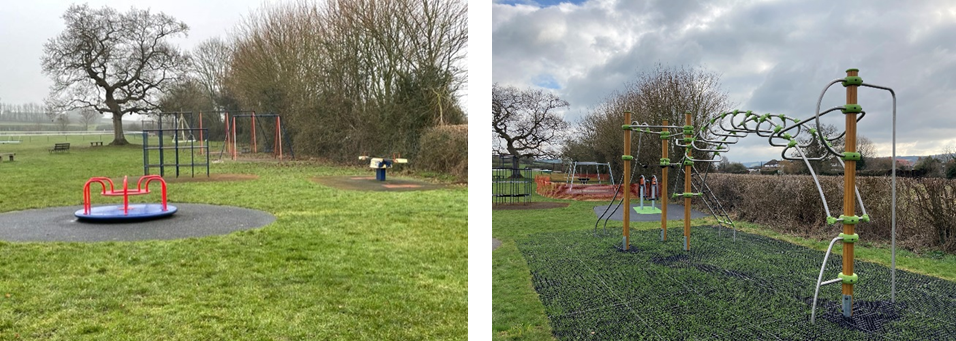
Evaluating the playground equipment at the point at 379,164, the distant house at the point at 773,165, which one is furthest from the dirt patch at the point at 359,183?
the distant house at the point at 773,165

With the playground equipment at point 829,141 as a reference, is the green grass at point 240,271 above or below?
below

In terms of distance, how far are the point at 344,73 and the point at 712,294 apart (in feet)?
8.58

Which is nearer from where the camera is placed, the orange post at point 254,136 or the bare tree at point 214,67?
the bare tree at point 214,67

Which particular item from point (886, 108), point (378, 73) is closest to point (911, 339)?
point (886, 108)

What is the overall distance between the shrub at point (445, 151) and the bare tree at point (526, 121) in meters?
1.05

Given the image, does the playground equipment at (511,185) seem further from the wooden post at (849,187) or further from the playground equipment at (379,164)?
the wooden post at (849,187)

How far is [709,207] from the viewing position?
10.0 feet

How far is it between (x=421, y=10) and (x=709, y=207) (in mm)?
2334

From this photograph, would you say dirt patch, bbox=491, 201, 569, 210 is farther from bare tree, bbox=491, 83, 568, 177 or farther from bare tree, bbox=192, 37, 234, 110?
bare tree, bbox=192, 37, 234, 110

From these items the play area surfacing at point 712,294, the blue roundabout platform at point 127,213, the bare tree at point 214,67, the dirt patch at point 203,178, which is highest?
the bare tree at point 214,67

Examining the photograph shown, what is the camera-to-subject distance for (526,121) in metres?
3.06

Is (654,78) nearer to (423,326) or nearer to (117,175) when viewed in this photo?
(423,326)

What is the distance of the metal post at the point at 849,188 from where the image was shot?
2062mm

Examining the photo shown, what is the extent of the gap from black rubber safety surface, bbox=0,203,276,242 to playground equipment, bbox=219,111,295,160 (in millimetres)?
366
